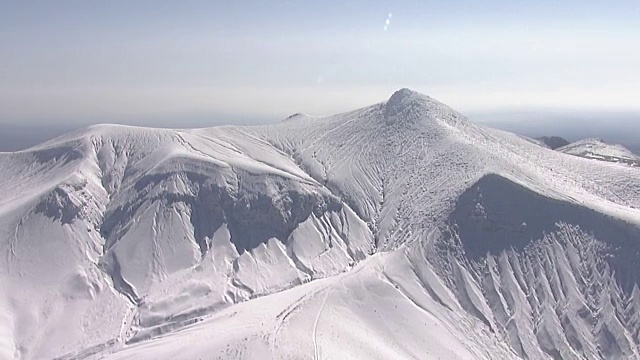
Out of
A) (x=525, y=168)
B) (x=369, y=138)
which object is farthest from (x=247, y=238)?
(x=525, y=168)

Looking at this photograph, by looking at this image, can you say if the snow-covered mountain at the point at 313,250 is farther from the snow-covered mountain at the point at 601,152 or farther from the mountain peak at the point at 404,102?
the snow-covered mountain at the point at 601,152

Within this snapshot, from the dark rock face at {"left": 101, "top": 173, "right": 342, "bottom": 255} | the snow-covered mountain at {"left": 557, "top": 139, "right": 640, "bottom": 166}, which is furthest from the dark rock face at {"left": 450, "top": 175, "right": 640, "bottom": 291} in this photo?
the snow-covered mountain at {"left": 557, "top": 139, "right": 640, "bottom": 166}

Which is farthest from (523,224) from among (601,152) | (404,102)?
(601,152)

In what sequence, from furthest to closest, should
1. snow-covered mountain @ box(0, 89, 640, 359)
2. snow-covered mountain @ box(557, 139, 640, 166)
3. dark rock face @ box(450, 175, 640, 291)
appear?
snow-covered mountain @ box(557, 139, 640, 166)
dark rock face @ box(450, 175, 640, 291)
snow-covered mountain @ box(0, 89, 640, 359)

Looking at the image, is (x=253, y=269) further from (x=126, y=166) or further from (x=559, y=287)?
(x=559, y=287)

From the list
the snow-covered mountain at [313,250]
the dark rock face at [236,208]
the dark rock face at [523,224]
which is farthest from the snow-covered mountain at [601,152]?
the dark rock face at [236,208]

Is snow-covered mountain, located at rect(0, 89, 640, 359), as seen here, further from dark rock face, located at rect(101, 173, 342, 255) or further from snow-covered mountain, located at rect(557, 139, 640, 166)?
snow-covered mountain, located at rect(557, 139, 640, 166)
